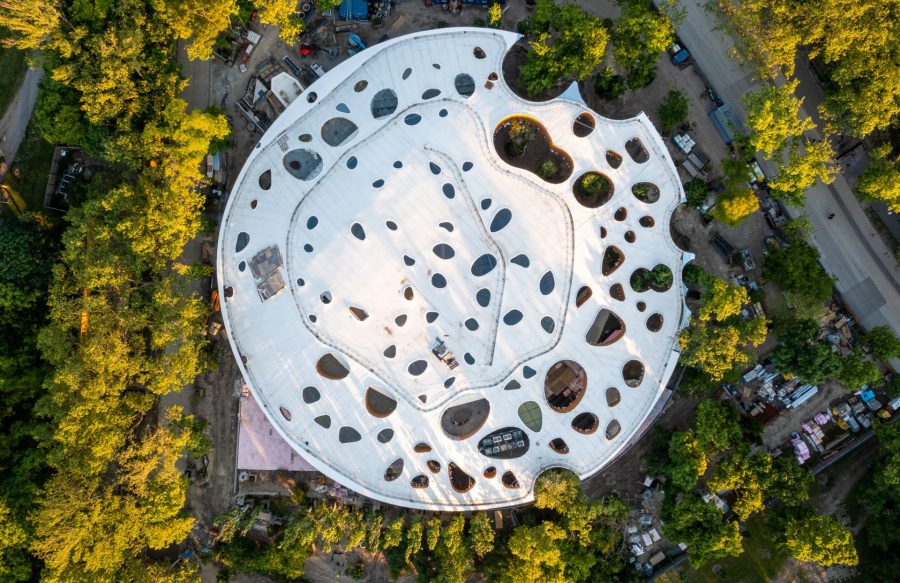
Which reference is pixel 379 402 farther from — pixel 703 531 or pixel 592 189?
pixel 703 531

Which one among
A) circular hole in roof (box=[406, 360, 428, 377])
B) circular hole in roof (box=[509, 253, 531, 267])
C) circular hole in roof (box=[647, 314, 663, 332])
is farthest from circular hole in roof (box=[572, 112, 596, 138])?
circular hole in roof (box=[406, 360, 428, 377])

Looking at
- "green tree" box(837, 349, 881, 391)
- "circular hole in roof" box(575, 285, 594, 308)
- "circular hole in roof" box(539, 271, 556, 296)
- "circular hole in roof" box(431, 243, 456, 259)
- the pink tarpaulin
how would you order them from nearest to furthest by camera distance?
"circular hole in roof" box(431, 243, 456, 259) < "circular hole in roof" box(539, 271, 556, 296) < "circular hole in roof" box(575, 285, 594, 308) < "green tree" box(837, 349, 881, 391) < the pink tarpaulin

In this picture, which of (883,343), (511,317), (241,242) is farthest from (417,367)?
(883,343)

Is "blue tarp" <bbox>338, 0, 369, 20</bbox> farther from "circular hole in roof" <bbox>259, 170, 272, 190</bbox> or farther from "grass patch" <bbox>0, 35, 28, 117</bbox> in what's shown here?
"grass patch" <bbox>0, 35, 28, 117</bbox>

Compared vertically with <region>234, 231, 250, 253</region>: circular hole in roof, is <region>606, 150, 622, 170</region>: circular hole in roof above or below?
below

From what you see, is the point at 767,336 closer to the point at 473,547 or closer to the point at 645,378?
the point at 645,378

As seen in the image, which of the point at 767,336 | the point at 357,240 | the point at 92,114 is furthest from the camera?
the point at 767,336

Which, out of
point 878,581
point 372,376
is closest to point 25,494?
point 372,376

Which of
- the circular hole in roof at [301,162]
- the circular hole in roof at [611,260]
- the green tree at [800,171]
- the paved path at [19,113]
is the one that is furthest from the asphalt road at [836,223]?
the paved path at [19,113]

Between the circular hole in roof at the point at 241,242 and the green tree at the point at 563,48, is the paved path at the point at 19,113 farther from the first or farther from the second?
the green tree at the point at 563,48
